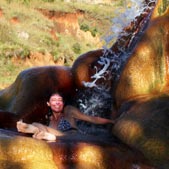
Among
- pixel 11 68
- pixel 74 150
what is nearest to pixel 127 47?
pixel 74 150

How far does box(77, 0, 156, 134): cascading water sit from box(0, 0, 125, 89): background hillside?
885 centimetres

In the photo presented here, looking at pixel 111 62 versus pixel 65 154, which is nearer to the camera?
pixel 65 154

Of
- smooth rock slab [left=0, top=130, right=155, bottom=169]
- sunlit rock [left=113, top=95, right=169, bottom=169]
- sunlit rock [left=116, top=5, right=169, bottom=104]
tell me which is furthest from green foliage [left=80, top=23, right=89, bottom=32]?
smooth rock slab [left=0, top=130, right=155, bottom=169]

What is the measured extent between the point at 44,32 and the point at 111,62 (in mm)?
18874

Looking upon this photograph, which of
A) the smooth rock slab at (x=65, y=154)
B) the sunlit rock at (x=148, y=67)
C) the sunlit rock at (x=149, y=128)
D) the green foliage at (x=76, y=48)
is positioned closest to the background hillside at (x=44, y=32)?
the green foliage at (x=76, y=48)

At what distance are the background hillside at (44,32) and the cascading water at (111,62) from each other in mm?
8853

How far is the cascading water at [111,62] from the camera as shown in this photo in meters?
6.73

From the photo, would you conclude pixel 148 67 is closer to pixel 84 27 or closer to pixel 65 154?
pixel 65 154

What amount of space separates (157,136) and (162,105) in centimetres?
46

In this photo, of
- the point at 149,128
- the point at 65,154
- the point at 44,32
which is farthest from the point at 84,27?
the point at 65,154

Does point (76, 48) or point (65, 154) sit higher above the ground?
point (65, 154)

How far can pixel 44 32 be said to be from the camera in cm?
2548

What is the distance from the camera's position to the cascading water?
22.1ft

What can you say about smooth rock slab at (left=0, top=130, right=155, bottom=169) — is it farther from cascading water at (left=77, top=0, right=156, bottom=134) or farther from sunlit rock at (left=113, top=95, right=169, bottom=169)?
cascading water at (left=77, top=0, right=156, bottom=134)
